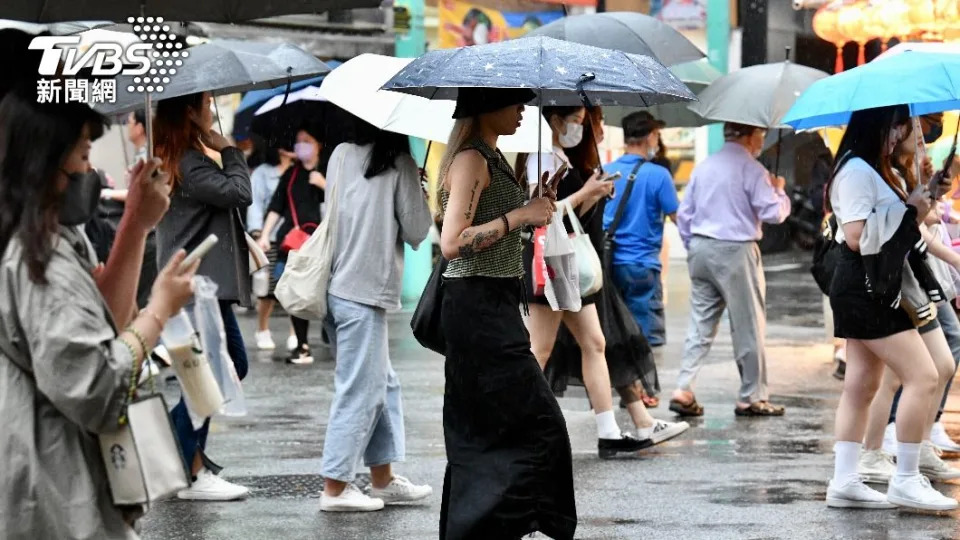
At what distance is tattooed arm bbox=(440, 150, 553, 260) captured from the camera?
5.83 metres

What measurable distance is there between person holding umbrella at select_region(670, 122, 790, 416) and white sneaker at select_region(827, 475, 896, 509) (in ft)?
9.32

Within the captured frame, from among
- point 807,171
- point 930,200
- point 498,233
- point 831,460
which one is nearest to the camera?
point 498,233

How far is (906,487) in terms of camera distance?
24.0 feet

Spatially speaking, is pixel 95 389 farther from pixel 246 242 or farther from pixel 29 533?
pixel 246 242

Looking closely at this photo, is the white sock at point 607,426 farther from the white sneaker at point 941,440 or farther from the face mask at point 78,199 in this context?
the face mask at point 78,199

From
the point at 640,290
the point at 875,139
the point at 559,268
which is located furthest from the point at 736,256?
the point at 559,268

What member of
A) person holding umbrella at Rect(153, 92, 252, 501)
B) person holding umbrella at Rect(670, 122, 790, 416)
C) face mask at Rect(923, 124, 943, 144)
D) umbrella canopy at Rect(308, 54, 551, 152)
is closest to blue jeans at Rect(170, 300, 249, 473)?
person holding umbrella at Rect(153, 92, 252, 501)

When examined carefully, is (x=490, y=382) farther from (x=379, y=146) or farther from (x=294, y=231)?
(x=294, y=231)

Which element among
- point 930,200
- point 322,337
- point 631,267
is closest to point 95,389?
point 930,200

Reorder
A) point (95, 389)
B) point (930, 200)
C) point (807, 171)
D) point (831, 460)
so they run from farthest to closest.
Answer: point (807, 171) → point (831, 460) → point (930, 200) → point (95, 389)

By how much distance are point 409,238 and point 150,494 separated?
3.69 metres

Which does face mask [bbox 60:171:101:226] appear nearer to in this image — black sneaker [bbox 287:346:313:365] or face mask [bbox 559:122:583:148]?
face mask [bbox 559:122:583:148]

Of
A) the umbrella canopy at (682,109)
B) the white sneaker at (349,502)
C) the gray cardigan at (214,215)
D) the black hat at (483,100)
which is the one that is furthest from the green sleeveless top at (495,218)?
the umbrella canopy at (682,109)

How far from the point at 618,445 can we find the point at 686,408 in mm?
1465
